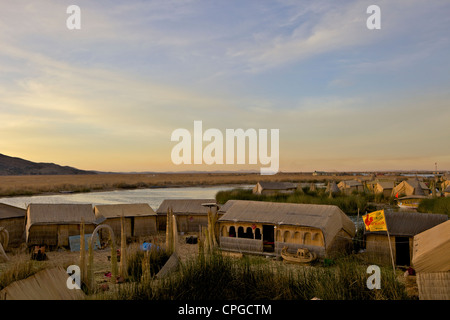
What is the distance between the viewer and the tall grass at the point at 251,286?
684 cm

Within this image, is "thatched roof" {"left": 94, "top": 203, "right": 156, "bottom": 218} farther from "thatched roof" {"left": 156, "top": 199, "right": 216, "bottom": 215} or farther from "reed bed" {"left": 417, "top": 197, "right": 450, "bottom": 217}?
"reed bed" {"left": 417, "top": 197, "right": 450, "bottom": 217}

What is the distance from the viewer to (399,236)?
614 inches

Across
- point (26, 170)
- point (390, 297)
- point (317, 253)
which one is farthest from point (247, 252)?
point (26, 170)

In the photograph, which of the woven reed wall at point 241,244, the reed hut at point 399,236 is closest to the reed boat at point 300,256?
the woven reed wall at point 241,244

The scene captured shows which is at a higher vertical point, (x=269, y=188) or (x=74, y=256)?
(x=269, y=188)

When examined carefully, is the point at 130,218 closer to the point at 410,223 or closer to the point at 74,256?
the point at 74,256

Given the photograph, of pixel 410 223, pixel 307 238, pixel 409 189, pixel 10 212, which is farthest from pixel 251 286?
pixel 409 189

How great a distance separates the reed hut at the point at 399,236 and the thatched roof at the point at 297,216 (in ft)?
5.13

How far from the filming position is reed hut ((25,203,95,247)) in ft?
63.7

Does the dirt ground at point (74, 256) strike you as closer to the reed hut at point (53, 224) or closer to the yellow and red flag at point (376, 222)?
the reed hut at point (53, 224)

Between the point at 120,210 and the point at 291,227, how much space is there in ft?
37.2

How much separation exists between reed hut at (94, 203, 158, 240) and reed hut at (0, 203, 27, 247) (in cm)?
420
